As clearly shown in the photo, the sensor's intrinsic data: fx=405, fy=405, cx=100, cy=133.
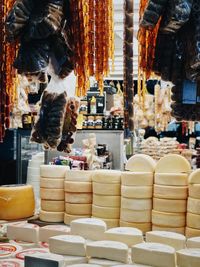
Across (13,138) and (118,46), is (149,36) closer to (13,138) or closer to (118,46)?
(13,138)

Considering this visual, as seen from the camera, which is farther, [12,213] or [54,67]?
[12,213]

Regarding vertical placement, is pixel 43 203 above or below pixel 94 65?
below

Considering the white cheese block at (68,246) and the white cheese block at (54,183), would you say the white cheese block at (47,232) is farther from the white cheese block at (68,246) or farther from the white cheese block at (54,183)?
the white cheese block at (54,183)

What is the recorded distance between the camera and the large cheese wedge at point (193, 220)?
6.57 ft

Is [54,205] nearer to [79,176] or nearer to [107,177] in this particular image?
[79,176]

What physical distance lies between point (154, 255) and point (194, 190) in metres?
0.52

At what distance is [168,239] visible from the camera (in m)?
1.84

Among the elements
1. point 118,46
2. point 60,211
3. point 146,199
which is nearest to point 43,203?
point 60,211

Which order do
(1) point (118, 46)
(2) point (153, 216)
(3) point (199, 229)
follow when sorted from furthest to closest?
(1) point (118, 46), (2) point (153, 216), (3) point (199, 229)

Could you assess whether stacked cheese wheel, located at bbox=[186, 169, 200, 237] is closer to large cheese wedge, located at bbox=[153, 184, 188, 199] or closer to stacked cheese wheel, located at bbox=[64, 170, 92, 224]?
large cheese wedge, located at bbox=[153, 184, 188, 199]

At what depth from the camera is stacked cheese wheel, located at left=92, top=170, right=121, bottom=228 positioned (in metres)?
2.25

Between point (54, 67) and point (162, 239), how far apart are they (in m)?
0.92

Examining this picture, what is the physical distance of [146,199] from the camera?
7.07 ft

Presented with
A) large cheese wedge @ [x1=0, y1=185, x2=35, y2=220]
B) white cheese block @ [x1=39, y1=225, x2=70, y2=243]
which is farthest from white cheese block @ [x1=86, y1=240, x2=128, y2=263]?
large cheese wedge @ [x1=0, y1=185, x2=35, y2=220]
